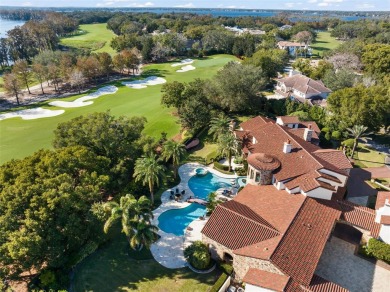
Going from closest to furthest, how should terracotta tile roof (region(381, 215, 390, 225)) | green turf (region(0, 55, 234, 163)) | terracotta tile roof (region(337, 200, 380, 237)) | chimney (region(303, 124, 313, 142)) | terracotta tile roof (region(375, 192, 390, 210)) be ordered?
terracotta tile roof (region(381, 215, 390, 225)), terracotta tile roof (region(337, 200, 380, 237)), terracotta tile roof (region(375, 192, 390, 210)), chimney (region(303, 124, 313, 142)), green turf (region(0, 55, 234, 163))

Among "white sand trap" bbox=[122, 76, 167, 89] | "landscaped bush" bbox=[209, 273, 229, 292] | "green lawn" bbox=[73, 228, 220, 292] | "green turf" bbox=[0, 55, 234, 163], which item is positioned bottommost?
"green lawn" bbox=[73, 228, 220, 292]

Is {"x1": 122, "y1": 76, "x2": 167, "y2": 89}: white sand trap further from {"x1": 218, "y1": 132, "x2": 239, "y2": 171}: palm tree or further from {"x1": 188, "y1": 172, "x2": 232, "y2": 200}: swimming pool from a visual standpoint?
{"x1": 188, "y1": 172, "x2": 232, "y2": 200}: swimming pool

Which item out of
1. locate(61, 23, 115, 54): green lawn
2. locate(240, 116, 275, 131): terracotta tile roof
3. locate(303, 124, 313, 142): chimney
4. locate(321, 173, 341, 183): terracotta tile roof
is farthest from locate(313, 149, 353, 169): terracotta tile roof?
locate(61, 23, 115, 54): green lawn

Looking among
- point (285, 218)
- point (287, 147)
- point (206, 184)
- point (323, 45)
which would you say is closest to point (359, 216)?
point (285, 218)

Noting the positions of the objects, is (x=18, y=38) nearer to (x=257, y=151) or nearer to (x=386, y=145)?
(x=257, y=151)

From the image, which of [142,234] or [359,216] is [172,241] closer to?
[142,234]

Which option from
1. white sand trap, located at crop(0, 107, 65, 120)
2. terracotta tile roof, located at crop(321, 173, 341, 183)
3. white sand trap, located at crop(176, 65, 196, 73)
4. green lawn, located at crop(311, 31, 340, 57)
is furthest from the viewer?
green lawn, located at crop(311, 31, 340, 57)

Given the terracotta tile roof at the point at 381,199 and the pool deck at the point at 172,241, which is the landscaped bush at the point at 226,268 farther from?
the terracotta tile roof at the point at 381,199

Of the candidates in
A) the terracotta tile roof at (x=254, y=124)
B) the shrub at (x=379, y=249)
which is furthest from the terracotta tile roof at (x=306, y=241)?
the terracotta tile roof at (x=254, y=124)
